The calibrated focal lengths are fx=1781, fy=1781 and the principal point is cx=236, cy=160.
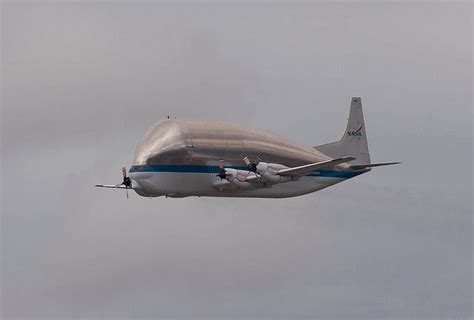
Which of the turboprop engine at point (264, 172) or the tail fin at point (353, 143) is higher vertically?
the tail fin at point (353, 143)

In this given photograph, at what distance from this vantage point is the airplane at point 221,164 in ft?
429

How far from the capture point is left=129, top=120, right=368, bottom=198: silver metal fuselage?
429 ft

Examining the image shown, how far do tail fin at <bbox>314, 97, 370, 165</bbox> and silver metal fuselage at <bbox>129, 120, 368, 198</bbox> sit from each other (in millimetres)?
5876

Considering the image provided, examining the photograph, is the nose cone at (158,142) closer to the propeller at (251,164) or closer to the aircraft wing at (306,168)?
the propeller at (251,164)

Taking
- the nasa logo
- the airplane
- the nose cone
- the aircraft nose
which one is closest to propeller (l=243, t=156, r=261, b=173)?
the airplane

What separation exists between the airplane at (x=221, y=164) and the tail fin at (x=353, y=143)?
4.83m

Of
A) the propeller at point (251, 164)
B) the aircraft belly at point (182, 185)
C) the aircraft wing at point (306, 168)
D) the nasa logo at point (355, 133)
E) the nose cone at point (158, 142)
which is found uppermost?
the nasa logo at point (355, 133)

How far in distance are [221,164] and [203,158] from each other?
1.45m

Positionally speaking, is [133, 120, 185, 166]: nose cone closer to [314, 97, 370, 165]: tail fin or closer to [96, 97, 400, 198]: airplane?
[96, 97, 400, 198]: airplane

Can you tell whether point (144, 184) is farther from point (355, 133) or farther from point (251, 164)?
point (355, 133)

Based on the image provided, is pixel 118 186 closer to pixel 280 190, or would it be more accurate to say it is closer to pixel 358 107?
pixel 280 190

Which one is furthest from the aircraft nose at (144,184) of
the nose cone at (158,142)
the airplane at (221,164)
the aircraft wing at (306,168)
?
the aircraft wing at (306,168)

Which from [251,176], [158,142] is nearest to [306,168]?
[251,176]

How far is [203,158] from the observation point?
13212 cm
